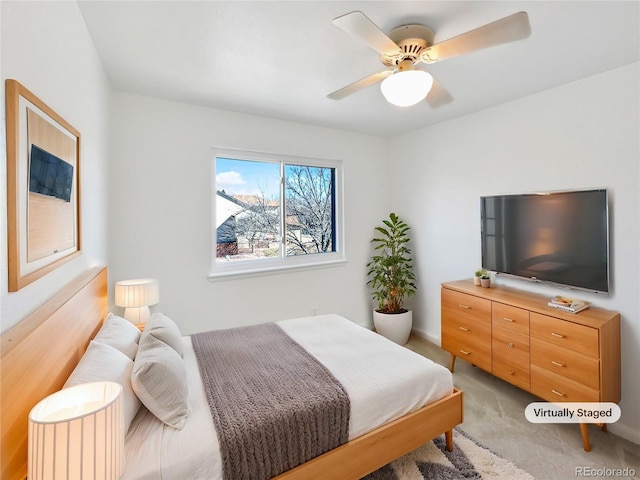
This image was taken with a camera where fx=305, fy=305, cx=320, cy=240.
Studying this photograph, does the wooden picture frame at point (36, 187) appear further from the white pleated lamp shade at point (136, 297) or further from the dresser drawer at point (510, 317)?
the dresser drawer at point (510, 317)

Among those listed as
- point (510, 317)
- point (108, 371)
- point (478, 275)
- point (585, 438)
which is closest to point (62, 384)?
point (108, 371)

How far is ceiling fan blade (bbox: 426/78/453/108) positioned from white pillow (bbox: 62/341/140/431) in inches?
86.0

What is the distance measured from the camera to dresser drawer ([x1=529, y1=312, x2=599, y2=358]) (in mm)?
1899

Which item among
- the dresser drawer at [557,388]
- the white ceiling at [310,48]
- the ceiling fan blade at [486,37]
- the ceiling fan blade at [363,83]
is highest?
the white ceiling at [310,48]

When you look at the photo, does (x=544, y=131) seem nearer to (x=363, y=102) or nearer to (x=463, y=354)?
(x=363, y=102)

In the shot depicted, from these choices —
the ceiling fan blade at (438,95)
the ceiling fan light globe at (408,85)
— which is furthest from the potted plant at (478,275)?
the ceiling fan light globe at (408,85)

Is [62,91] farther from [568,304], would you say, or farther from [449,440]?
[568,304]

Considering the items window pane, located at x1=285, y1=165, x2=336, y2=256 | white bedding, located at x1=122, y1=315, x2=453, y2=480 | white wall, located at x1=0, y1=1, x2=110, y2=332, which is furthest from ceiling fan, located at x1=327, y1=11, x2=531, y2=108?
window pane, located at x1=285, y1=165, x2=336, y2=256

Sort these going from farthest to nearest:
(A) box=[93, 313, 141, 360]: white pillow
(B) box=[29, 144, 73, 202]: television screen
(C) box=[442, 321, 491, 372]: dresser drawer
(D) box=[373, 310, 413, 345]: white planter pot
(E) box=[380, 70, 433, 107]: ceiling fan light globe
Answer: (D) box=[373, 310, 413, 345]: white planter pot, (C) box=[442, 321, 491, 372]: dresser drawer, (A) box=[93, 313, 141, 360]: white pillow, (E) box=[380, 70, 433, 107]: ceiling fan light globe, (B) box=[29, 144, 73, 202]: television screen

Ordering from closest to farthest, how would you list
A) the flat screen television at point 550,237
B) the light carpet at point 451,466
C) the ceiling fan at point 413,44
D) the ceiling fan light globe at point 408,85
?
the ceiling fan at point 413,44
the ceiling fan light globe at point 408,85
the light carpet at point 451,466
the flat screen television at point 550,237

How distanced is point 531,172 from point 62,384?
336cm

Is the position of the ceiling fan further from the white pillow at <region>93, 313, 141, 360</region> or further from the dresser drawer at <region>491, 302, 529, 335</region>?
the white pillow at <region>93, 313, 141, 360</region>

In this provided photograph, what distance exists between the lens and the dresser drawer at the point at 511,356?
7.47ft

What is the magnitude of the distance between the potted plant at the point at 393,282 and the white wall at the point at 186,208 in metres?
0.64
